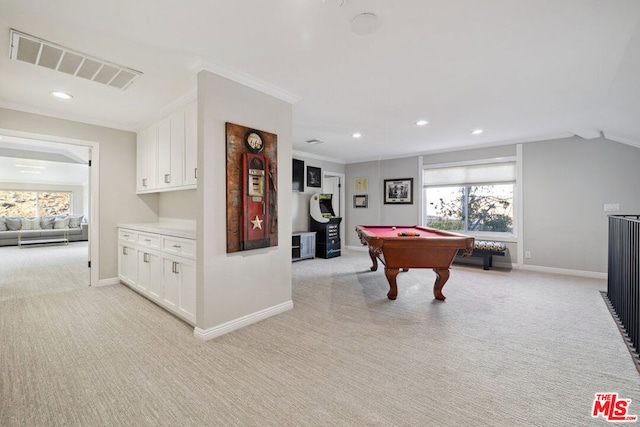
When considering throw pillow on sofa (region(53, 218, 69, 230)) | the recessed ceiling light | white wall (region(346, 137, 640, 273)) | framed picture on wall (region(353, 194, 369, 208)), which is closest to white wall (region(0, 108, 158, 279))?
the recessed ceiling light

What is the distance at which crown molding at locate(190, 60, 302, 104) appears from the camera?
2.35 m

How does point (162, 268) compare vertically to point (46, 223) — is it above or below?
below

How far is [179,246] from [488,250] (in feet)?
16.8

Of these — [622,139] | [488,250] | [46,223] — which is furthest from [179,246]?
[46,223]

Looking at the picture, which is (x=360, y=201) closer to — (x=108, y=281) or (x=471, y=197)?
(x=471, y=197)

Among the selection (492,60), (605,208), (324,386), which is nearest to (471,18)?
(492,60)

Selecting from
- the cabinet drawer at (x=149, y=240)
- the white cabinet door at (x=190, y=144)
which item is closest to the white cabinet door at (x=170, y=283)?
the cabinet drawer at (x=149, y=240)

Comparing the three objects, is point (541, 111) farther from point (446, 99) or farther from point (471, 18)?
point (471, 18)

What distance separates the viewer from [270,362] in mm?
2023

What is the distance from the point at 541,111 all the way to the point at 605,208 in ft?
7.53

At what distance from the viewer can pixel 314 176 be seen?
6637 millimetres

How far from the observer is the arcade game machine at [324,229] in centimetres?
623

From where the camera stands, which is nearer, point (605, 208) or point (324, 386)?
point (324, 386)

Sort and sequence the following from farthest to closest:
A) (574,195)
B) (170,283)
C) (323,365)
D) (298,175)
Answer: (298,175), (574,195), (170,283), (323,365)
